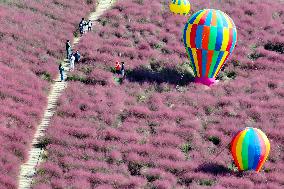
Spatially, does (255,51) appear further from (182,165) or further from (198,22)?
(182,165)

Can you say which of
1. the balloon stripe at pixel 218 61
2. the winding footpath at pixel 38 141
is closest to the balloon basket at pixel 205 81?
the balloon stripe at pixel 218 61

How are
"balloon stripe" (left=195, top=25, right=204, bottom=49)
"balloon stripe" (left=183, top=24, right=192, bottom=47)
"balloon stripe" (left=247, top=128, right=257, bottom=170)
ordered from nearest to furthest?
"balloon stripe" (left=247, top=128, right=257, bottom=170), "balloon stripe" (left=195, top=25, right=204, bottom=49), "balloon stripe" (left=183, top=24, right=192, bottom=47)

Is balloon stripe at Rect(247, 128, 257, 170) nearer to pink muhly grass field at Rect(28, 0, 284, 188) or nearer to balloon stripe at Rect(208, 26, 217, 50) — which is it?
pink muhly grass field at Rect(28, 0, 284, 188)

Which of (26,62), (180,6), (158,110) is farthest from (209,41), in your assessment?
(26,62)

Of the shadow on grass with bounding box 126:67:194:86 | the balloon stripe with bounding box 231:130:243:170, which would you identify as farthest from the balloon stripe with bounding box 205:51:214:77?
the balloon stripe with bounding box 231:130:243:170

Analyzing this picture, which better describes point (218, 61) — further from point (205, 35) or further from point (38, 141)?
point (38, 141)

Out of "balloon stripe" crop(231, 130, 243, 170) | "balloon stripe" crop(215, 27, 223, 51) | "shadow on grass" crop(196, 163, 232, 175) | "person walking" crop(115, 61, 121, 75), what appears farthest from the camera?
"person walking" crop(115, 61, 121, 75)

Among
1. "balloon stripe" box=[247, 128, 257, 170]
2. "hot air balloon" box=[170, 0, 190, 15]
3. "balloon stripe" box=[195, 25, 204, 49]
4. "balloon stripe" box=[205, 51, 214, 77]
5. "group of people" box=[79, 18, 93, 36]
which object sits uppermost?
"hot air balloon" box=[170, 0, 190, 15]
